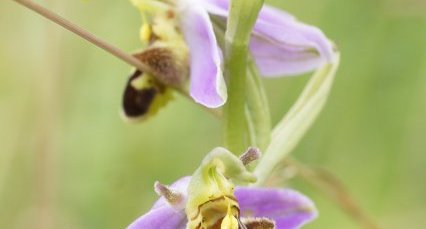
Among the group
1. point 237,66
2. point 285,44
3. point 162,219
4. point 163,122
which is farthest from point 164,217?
point 163,122

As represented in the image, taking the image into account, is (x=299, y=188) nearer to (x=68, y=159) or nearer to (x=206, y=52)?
(x=68, y=159)

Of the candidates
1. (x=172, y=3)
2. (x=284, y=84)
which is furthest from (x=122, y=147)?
(x=172, y=3)

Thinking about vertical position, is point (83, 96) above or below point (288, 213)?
above

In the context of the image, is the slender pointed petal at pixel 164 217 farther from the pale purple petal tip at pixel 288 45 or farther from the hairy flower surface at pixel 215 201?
the pale purple petal tip at pixel 288 45

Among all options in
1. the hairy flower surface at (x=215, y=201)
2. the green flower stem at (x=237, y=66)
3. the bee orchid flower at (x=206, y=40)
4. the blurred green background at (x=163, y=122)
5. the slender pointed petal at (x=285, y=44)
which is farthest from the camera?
the blurred green background at (x=163, y=122)

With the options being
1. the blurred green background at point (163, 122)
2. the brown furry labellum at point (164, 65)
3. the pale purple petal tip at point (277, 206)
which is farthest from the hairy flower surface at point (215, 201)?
the blurred green background at point (163, 122)

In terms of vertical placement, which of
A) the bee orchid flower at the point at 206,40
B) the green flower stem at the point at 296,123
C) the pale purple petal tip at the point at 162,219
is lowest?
the pale purple petal tip at the point at 162,219

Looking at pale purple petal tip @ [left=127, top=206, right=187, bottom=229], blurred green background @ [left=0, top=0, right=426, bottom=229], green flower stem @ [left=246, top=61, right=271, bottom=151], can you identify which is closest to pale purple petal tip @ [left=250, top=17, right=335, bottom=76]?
green flower stem @ [left=246, top=61, right=271, bottom=151]
